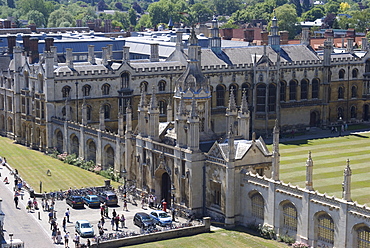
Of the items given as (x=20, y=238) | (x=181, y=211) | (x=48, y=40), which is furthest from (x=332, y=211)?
(x=48, y=40)

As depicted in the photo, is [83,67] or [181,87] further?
[83,67]

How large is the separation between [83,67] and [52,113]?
6.67m

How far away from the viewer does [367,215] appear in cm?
5078

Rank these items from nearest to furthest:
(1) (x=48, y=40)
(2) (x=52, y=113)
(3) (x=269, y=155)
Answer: (3) (x=269, y=155)
(2) (x=52, y=113)
(1) (x=48, y=40)

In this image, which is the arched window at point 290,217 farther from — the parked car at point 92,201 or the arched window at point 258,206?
the parked car at point 92,201

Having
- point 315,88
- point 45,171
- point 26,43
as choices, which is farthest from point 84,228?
point 315,88

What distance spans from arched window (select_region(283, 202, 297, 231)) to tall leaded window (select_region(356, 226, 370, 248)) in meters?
5.96

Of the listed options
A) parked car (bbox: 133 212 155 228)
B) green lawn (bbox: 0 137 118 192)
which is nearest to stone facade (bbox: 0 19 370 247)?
green lawn (bbox: 0 137 118 192)

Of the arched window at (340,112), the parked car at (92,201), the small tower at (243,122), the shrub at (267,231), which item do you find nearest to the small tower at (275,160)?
the shrub at (267,231)

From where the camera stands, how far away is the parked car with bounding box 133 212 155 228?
199 ft

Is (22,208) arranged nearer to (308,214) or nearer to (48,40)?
(308,214)

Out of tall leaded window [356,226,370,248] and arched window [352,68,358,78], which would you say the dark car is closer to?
tall leaded window [356,226,370,248]

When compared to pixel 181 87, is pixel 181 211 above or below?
below

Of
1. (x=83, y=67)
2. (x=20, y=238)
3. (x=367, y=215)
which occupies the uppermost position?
(x=83, y=67)
